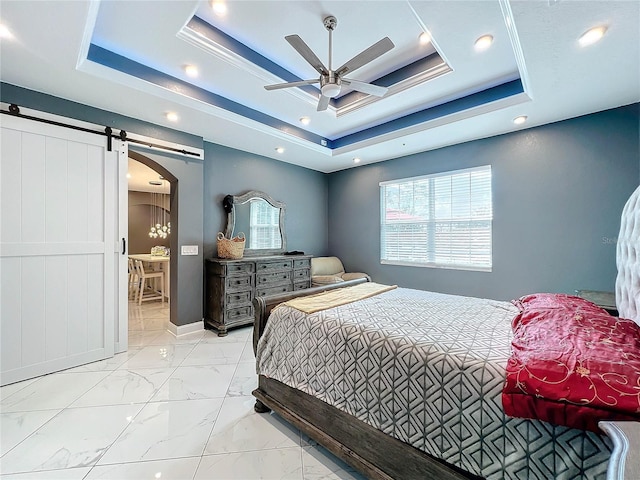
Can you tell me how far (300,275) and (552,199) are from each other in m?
3.55

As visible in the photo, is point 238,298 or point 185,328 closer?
point 185,328

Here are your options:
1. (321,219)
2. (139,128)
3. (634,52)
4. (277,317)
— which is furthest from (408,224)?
(139,128)

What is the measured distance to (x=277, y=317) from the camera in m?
2.03

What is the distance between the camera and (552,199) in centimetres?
336

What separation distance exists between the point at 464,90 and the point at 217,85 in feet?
9.04

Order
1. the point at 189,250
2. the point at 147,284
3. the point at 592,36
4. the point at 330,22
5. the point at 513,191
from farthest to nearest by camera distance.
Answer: the point at 147,284 < the point at 189,250 < the point at 513,191 < the point at 330,22 < the point at 592,36

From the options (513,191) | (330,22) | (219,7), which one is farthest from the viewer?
(513,191)

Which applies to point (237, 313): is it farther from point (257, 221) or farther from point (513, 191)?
point (513, 191)

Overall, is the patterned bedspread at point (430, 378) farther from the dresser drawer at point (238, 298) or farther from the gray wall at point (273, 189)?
the gray wall at point (273, 189)

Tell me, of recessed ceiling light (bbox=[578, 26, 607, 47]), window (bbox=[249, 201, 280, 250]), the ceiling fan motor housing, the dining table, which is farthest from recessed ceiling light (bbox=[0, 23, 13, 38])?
the dining table

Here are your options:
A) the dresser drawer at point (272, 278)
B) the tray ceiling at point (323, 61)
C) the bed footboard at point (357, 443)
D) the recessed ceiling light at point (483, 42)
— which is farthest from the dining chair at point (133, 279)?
the recessed ceiling light at point (483, 42)

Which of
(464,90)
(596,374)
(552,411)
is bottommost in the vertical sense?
(552,411)

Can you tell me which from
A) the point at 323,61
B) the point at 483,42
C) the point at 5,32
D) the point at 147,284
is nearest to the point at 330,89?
the point at 323,61

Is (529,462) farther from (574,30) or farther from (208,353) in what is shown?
(208,353)
